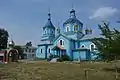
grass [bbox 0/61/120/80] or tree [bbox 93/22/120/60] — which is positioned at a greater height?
tree [bbox 93/22/120/60]

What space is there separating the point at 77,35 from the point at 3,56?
2454 cm

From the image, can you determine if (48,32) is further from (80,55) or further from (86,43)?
(80,55)

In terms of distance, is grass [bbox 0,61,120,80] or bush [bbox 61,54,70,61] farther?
bush [bbox 61,54,70,61]

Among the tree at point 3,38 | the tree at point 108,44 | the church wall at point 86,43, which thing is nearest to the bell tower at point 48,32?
the church wall at point 86,43

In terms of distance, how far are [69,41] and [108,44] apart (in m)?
42.2

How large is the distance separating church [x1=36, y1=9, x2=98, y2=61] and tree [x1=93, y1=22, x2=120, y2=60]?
119 ft

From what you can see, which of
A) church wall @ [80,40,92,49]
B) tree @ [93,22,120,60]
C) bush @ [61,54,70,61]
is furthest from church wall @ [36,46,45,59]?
tree @ [93,22,120,60]

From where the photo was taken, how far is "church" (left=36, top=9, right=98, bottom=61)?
59.2 meters

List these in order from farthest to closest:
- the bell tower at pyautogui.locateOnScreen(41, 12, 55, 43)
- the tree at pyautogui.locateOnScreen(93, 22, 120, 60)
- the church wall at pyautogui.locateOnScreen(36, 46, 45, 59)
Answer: the bell tower at pyautogui.locateOnScreen(41, 12, 55, 43) < the church wall at pyautogui.locateOnScreen(36, 46, 45, 59) < the tree at pyautogui.locateOnScreen(93, 22, 120, 60)

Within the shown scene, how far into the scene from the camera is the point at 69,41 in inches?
2414

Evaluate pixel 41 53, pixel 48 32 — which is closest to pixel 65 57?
pixel 41 53

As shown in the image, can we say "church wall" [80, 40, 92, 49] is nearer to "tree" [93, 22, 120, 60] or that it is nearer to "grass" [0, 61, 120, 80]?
"tree" [93, 22, 120, 60]

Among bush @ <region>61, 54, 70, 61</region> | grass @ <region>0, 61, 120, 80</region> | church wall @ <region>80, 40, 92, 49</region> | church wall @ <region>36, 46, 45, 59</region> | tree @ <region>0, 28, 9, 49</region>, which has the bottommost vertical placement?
grass @ <region>0, 61, 120, 80</region>

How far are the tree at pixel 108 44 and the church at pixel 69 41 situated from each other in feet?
119
